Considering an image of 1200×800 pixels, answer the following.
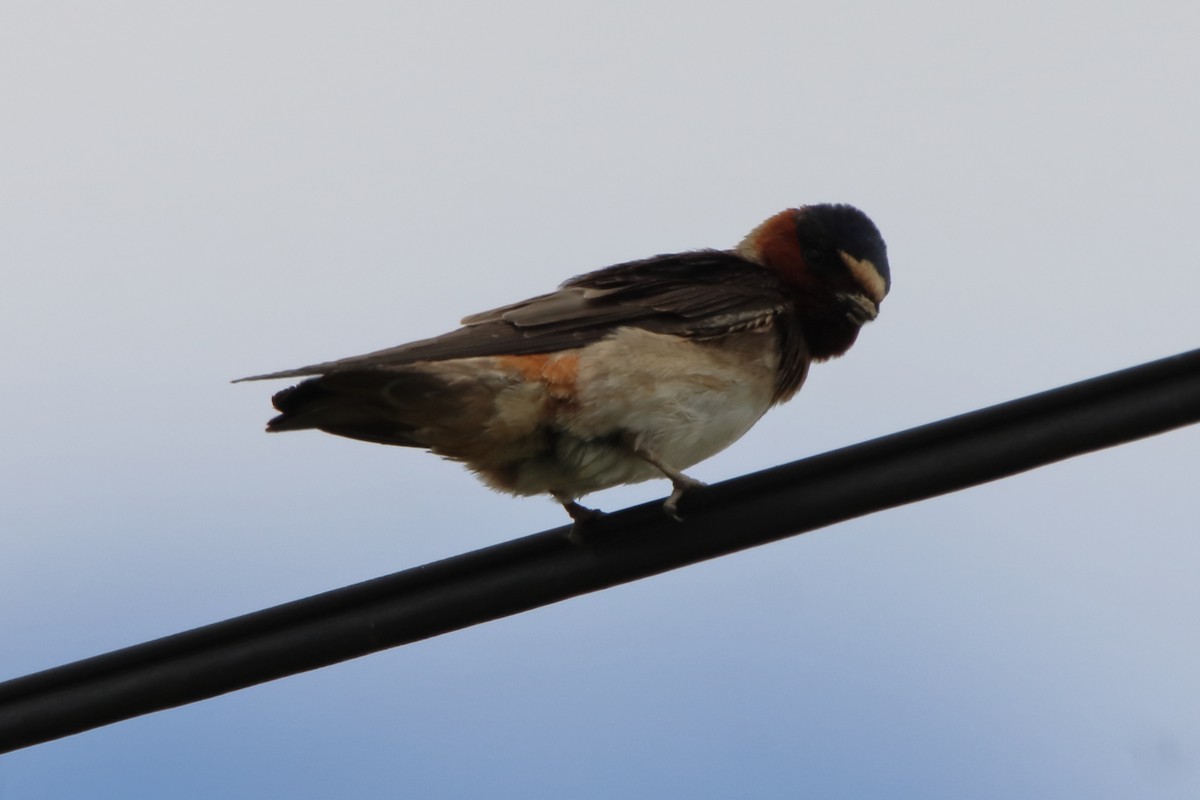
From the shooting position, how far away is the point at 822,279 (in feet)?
26.6

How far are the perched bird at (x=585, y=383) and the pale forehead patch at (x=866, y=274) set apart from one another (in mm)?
462

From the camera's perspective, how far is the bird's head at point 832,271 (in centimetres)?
802

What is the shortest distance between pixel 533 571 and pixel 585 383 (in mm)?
1663

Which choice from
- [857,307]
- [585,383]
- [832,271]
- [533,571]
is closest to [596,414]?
[585,383]

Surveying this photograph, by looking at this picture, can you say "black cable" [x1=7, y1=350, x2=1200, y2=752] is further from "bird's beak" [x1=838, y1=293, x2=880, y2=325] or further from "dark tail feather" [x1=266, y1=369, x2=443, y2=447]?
"bird's beak" [x1=838, y1=293, x2=880, y2=325]

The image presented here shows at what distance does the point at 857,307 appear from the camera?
7965mm

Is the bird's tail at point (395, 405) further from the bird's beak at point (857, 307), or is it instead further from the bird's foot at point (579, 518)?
the bird's beak at point (857, 307)

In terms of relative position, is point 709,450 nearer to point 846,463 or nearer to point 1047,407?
point 846,463

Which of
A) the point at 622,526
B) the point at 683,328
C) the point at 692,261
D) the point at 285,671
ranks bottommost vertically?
the point at 285,671

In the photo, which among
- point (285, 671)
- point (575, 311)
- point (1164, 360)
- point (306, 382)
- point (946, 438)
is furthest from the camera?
point (575, 311)

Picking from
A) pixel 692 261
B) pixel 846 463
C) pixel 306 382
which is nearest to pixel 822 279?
pixel 692 261

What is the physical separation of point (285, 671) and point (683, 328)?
2886mm

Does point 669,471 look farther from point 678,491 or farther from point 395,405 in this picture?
point 395,405

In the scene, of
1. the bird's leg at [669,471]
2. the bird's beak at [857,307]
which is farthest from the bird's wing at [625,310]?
the bird's leg at [669,471]
